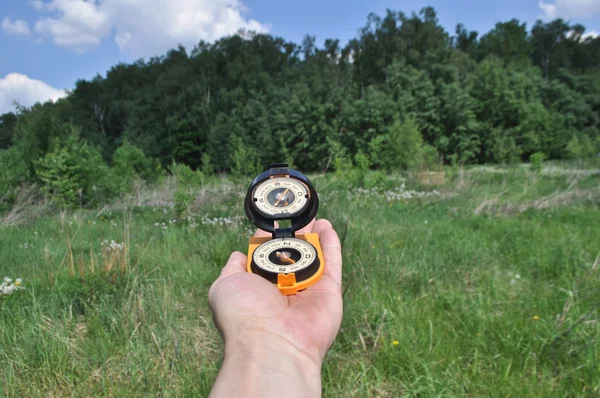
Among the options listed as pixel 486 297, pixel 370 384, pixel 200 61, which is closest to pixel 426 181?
pixel 486 297

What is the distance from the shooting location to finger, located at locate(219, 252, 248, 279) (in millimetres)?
1724

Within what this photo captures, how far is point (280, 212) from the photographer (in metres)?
2.00

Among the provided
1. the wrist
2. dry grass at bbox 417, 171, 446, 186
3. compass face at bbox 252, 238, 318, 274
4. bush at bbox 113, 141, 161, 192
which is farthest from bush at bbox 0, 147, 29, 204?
dry grass at bbox 417, 171, 446, 186

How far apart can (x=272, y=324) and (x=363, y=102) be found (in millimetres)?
36855

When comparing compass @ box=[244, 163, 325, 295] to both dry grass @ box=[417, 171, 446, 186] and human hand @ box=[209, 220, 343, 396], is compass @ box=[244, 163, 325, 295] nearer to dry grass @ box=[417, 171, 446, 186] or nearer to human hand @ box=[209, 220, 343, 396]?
human hand @ box=[209, 220, 343, 396]

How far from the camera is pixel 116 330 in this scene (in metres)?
2.60

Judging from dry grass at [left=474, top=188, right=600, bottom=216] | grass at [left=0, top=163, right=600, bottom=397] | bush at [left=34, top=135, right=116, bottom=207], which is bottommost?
dry grass at [left=474, top=188, right=600, bottom=216]

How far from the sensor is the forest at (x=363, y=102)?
105 feet

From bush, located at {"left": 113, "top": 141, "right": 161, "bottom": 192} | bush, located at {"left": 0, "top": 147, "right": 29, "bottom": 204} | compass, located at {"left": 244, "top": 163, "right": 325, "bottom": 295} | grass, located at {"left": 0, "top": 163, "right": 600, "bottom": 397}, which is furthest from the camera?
bush, located at {"left": 113, "top": 141, "right": 161, "bottom": 192}

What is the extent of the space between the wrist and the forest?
11.2 meters

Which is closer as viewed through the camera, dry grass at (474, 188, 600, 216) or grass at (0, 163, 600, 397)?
grass at (0, 163, 600, 397)

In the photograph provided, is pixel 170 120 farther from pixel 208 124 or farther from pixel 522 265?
pixel 522 265

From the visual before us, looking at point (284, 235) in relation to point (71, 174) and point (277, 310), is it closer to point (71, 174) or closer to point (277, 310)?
point (277, 310)

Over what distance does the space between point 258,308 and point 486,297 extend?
2.59 m
